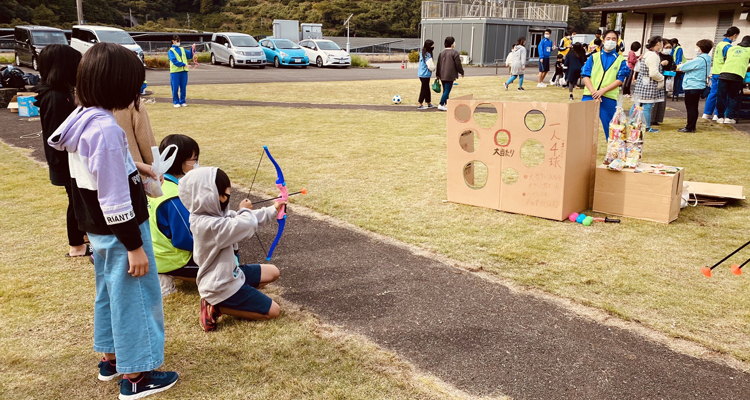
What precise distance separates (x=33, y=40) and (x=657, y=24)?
2680 centimetres

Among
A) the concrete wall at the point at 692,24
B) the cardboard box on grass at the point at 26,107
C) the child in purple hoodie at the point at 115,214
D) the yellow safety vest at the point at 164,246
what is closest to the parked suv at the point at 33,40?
the cardboard box on grass at the point at 26,107

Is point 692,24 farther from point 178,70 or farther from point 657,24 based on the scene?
point 178,70

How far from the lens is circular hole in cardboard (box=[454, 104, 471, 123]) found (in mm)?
5672

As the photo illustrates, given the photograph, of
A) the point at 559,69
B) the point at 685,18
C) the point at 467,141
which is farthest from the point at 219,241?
the point at 685,18

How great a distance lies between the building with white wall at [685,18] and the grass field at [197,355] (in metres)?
22.7

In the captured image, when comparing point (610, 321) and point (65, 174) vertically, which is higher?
point (65, 174)

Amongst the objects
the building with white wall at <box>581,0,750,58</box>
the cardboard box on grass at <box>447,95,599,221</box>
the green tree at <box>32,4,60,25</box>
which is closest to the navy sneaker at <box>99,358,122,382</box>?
the cardboard box on grass at <box>447,95,599,221</box>

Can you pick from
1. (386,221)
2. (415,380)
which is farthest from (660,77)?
(415,380)

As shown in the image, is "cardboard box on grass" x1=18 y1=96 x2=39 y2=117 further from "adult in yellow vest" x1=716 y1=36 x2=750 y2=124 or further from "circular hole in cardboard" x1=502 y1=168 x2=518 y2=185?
"adult in yellow vest" x1=716 y1=36 x2=750 y2=124

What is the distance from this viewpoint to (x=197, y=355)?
312 centimetres

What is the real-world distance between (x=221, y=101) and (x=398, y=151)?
27.2ft

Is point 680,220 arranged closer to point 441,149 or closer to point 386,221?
point 386,221

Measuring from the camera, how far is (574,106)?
508 centimetres

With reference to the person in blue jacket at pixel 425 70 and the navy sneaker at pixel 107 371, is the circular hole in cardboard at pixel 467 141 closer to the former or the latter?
the navy sneaker at pixel 107 371
